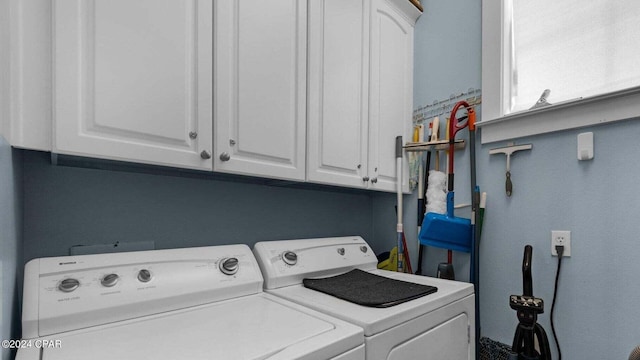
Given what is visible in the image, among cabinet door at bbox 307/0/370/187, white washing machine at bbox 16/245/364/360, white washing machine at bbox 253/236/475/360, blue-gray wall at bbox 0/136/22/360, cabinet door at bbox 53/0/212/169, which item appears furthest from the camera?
cabinet door at bbox 307/0/370/187

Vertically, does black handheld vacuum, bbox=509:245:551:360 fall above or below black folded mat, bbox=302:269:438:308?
below

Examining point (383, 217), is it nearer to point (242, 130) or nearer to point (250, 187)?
point (250, 187)

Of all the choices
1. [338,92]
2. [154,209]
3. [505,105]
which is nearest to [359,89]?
[338,92]

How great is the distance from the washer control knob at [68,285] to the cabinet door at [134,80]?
1.22ft

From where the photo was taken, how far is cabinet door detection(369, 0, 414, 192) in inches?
68.7

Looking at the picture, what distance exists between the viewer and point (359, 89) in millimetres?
1661

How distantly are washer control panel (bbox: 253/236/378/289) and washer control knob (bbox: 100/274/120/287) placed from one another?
1.74 feet

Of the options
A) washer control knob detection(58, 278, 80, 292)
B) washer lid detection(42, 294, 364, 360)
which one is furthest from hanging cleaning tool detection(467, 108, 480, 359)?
washer control knob detection(58, 278, 80, 292)

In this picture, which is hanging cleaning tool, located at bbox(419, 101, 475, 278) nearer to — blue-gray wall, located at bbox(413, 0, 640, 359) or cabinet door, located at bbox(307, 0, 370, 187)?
blue-gray wall, located at bbox(413, 0, 640, 359)

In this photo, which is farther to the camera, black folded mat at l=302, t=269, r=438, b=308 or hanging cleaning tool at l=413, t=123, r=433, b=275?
hanging cleaning tool at l=413, t=123, r=433, b=275

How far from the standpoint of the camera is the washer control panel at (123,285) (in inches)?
32.7

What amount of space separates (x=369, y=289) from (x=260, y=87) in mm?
927

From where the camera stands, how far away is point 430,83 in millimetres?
1934

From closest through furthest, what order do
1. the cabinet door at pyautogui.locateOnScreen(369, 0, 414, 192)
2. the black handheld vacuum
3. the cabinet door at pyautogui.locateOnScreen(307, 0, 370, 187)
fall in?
the black handheld vacuum < the cabinet door at pyautogui.locateOnScreen(307, 0, 370, 187) < the cabinet door at pyautogui.locateOnScreen(369, 0, 414, 192)
